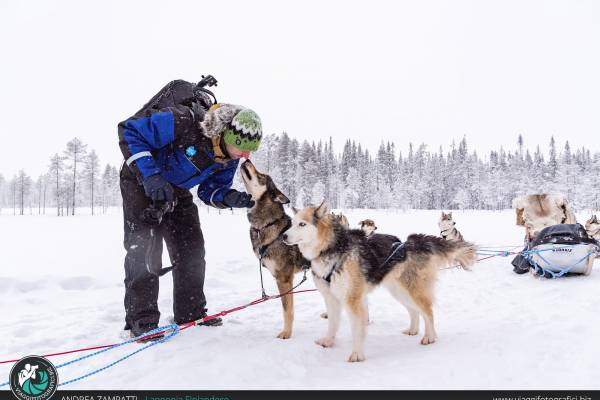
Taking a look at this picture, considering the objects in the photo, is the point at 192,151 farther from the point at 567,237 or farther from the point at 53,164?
the point at 53,164

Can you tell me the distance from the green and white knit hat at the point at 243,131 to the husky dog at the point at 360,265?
96cm

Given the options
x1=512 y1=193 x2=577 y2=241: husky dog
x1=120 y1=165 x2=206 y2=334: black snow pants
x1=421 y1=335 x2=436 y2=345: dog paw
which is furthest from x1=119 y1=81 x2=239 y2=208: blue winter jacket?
x1=512 y1=193 x2=577 y2=241: husky dog

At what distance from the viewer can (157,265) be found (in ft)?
13.1

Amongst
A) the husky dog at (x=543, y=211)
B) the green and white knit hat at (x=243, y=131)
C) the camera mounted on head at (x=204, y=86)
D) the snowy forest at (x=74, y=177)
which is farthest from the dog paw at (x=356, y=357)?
the snowy forest at (x=74, y=177)

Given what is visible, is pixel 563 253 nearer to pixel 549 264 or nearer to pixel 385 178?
pixel 549 264

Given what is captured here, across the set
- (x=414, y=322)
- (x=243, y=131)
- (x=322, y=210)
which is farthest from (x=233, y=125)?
(x=414, y=322)

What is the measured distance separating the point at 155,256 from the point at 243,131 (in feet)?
5.69

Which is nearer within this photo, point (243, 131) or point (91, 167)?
point (243, 131)

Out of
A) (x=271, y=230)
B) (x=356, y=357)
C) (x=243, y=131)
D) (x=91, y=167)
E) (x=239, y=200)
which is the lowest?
(x=356, y=357)

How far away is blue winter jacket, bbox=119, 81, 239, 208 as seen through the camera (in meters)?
3.69

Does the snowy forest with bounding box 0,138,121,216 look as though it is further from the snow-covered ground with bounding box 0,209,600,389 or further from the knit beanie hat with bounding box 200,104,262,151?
the knit beanie hat with bounding box 200,104,262,151

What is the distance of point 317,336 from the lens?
13.5 feet

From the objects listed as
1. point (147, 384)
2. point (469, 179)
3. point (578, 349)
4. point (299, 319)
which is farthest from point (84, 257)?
point (469, 179)

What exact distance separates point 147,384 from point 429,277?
291 cm
